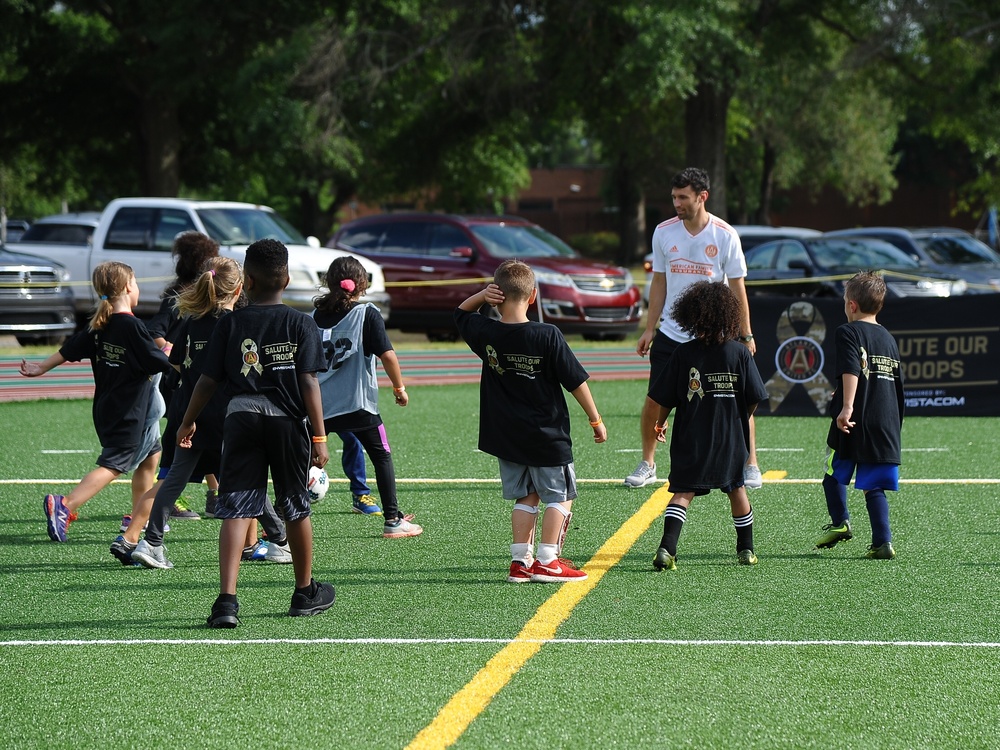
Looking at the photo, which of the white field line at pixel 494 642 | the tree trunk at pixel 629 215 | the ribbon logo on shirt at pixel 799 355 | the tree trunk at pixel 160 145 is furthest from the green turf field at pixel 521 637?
the tree trunk at pixel 629 215

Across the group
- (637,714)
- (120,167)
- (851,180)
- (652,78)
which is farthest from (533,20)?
(851,180)

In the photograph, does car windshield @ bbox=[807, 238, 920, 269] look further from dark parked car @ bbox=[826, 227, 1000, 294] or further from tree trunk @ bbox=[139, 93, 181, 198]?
tree trunk @ bbox=[139, 93, 181, 198]

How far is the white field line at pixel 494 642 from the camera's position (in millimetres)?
4965

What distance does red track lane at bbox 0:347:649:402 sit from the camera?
1455 cm

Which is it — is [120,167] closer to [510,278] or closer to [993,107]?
[993,107]

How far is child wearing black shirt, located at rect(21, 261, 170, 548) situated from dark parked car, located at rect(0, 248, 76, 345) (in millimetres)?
12174

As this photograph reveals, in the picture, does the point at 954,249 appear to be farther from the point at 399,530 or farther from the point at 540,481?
the point at 540,481

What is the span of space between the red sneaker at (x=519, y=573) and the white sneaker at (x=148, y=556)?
175 centimetres

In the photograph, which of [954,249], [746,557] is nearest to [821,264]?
[954,249]

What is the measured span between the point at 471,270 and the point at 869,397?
42.5 feet

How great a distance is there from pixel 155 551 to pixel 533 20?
2001 cm

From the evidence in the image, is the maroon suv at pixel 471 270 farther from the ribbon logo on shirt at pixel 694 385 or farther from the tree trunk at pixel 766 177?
the tree trunk at pixel 766 177

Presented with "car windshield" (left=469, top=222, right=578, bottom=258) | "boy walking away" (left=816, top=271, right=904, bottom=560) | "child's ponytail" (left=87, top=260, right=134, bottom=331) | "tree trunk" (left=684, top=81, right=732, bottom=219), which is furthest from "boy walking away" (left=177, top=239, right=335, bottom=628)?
"tree trunk" (left=684, top=81, right=732, bottom=219)

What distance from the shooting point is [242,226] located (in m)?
18.9
